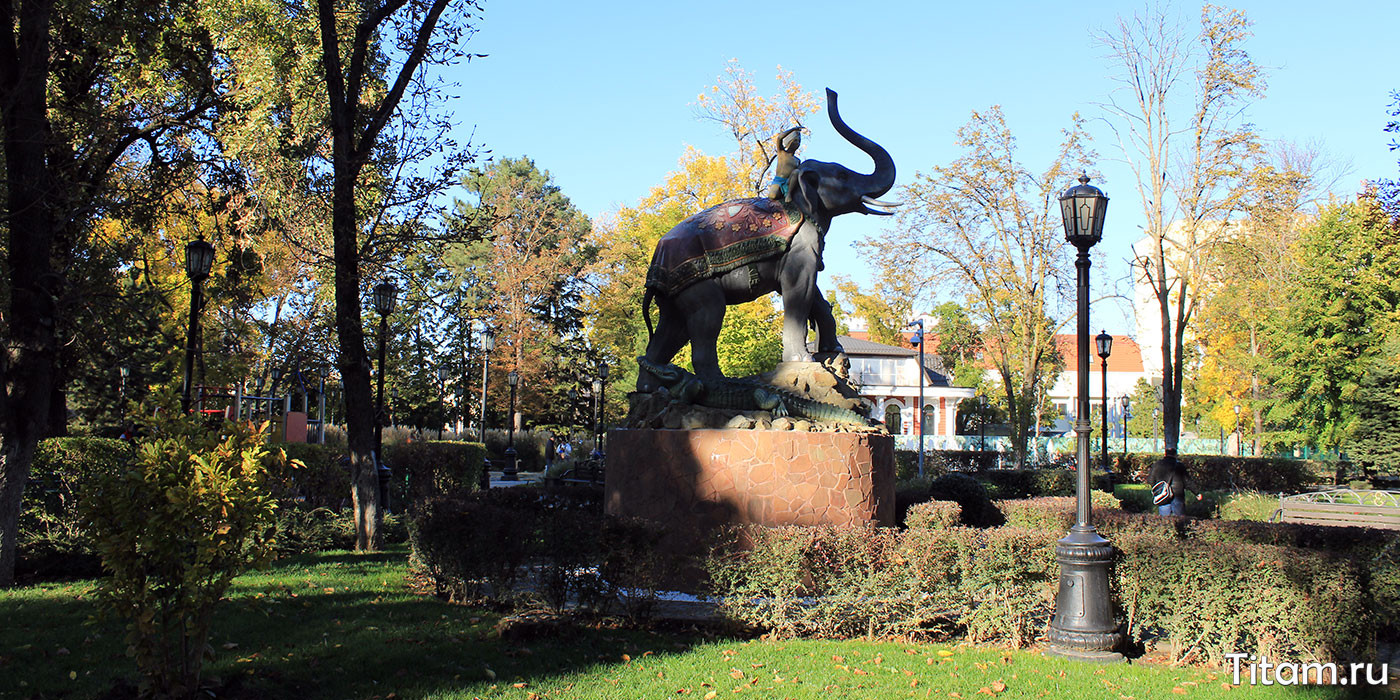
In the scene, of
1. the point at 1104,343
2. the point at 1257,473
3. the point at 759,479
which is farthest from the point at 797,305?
the point at 1257,473

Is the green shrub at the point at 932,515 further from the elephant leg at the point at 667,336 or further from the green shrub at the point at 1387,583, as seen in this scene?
the green shrub at the point at 1387,583

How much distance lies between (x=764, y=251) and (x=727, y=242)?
1.24 feet

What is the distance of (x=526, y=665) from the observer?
643 cm

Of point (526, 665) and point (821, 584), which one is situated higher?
point (821, 584)

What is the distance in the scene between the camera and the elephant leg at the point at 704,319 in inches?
387

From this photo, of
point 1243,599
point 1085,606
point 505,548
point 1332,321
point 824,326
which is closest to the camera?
point 1243,599

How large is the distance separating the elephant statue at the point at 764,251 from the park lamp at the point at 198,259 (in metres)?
6.29

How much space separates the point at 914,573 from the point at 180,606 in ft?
16.1

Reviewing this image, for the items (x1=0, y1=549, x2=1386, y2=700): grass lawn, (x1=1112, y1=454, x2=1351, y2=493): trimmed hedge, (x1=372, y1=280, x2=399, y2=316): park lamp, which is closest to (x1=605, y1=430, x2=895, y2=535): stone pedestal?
(x1=0, y1=549, x2=1386, y2=700): grass lawn

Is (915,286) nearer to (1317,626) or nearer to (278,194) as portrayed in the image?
(278,194)

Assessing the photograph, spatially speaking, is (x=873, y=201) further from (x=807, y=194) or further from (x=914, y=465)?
(x=914, y=465)

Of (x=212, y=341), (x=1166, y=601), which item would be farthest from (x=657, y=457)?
(x=212, y=341)

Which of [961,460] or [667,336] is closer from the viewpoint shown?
[667,336]

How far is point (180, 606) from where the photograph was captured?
527 cm
